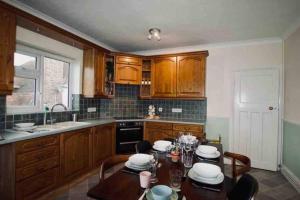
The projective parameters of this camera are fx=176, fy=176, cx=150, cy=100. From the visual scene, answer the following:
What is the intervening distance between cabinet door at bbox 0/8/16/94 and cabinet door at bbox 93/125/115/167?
4.80 ft

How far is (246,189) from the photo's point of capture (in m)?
1.13

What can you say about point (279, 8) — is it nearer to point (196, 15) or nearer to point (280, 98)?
point (196, 15)

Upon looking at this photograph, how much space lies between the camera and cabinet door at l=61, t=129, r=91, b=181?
8.04 ft

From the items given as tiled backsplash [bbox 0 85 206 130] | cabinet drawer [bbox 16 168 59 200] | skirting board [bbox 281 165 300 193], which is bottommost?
skirting board [bbox 281 165 300 193]

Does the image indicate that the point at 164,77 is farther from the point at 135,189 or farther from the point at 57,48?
the point at 135,189

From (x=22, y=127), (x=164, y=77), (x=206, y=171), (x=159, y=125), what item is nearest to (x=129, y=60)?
(x=164, y=77)

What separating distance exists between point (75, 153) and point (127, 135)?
118 cm

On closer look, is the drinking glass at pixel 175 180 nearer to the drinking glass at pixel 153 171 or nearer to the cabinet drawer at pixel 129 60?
the drinking glass at pixel 153 171

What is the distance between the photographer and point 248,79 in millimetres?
3398

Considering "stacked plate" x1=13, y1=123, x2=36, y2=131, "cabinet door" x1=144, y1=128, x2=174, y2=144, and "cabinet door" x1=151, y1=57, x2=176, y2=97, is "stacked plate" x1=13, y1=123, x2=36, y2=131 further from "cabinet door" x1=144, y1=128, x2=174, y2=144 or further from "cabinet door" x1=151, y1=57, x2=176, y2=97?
"cabinet door" x1=151, y1=57, x2=176, y2=97

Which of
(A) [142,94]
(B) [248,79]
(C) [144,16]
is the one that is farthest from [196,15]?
(A) [142,94]

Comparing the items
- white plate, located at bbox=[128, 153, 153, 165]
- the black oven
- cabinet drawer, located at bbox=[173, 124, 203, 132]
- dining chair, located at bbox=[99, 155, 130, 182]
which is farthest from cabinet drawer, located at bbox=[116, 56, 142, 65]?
white plate, located at bbox=[128, 153, 153, 165]

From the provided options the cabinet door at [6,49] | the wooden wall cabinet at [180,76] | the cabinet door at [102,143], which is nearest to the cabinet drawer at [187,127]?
the wooden wall cabinet at [180,76]

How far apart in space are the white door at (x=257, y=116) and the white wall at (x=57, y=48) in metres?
3.10
